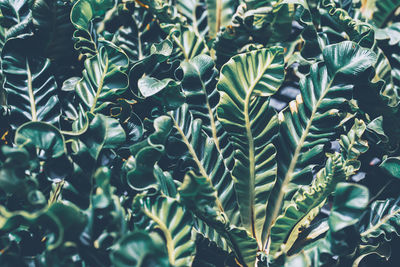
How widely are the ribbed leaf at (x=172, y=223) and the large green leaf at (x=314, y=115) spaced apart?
0.36 metres

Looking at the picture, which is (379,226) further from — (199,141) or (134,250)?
(134,250)

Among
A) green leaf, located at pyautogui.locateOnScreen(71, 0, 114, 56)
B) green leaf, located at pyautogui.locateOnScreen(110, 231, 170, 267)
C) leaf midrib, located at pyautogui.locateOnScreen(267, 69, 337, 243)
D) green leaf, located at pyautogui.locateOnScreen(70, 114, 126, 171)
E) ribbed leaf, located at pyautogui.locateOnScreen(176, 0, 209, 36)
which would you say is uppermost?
green leaf, located at pyautogui.locateOnScreen(71, 0, 114, 56)

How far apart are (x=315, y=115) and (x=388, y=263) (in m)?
0.49

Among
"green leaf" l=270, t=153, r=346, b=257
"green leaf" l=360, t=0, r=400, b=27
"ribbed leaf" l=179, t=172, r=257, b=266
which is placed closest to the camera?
"ribbed leaf" l=179, t=172, r=257, b=266

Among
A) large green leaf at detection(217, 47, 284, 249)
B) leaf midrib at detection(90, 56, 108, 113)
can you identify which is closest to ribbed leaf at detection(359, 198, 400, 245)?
large green leaf at detection(217, 47, 284, 249)

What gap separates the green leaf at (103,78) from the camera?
40.0 inches

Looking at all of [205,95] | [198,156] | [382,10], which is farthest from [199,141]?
[382,10]

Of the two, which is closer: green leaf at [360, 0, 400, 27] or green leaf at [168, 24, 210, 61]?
green leaf at [168, 24, 210, 61]

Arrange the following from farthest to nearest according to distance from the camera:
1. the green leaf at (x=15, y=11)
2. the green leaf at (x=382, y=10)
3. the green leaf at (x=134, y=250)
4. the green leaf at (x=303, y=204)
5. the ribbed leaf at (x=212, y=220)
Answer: the green leaf at (x=382, y=10)
the green leaf at (x=15, y=11)
the green leaf at (x=303, y=204)
the ribbed leaf at (x=212, y=220)
the green leaf at (x=134, y=250)

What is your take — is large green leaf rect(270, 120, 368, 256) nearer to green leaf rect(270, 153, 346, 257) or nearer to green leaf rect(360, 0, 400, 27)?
green leaf rect(270, 153, 346, 257)

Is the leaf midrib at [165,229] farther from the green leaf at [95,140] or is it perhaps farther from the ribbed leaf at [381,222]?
the ribbed leaf at [381,222]

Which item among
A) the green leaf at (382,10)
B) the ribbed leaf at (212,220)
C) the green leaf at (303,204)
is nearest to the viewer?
the ribbed leaf at (212,220)

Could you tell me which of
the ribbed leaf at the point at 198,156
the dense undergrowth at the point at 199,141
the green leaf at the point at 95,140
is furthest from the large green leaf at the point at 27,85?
the ribbed leaf at the point at 198,156

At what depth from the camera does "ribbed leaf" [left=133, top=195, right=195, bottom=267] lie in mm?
821
